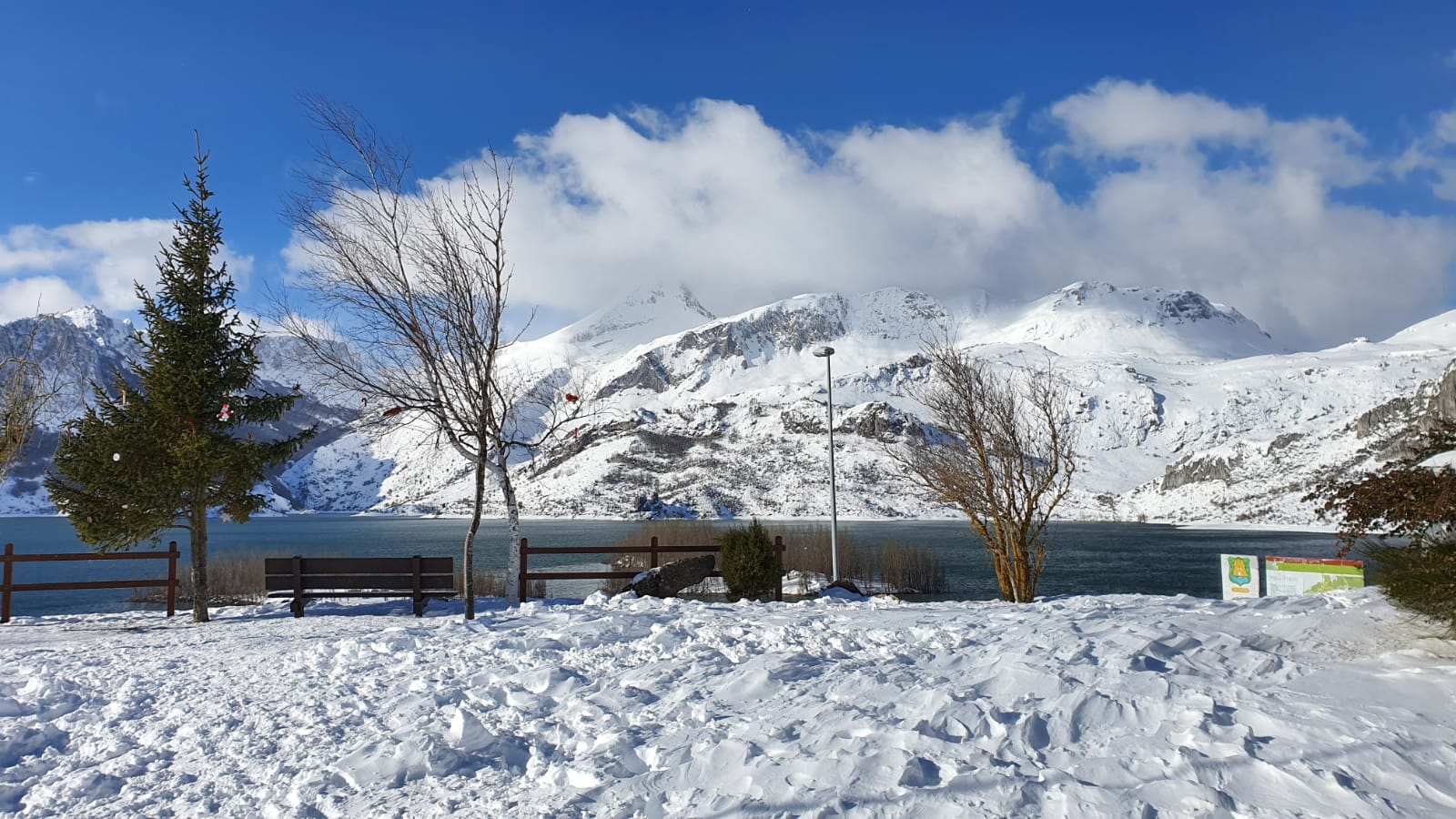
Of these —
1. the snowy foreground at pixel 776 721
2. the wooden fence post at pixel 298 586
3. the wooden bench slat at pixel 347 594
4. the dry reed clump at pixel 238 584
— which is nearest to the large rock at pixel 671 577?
the wooden bench slat at pixel 347 594

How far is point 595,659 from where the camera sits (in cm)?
887

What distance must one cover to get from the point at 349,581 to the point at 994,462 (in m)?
13.6

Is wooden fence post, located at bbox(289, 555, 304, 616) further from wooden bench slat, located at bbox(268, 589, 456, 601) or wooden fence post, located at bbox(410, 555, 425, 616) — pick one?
wooden fence post, located at bbox(410, 555, 425, 616)

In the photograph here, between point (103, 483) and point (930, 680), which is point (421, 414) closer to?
point (103, 483)

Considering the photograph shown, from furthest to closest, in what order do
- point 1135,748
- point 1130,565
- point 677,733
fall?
point 1130,565, point 677,733, point 1135,748

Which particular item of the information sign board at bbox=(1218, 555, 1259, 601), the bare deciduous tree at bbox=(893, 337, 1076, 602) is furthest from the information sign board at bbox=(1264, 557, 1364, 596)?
the bare deciduous tree at bbox=(893, 337, 1076, 602)

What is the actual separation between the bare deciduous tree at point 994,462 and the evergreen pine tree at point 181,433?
42.9 ft

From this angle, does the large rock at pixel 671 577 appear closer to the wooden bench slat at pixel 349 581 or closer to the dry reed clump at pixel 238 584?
the wooden bench slat at pixel 349 581

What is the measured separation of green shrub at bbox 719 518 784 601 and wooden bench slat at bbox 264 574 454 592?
5.69m

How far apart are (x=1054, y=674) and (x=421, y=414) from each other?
12.6 meters

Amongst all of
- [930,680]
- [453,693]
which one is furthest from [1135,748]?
[453,693]

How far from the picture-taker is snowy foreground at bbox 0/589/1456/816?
5.14 m

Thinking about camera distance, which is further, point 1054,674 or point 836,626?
point 836,626

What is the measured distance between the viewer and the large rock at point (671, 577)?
1731 centimetres
